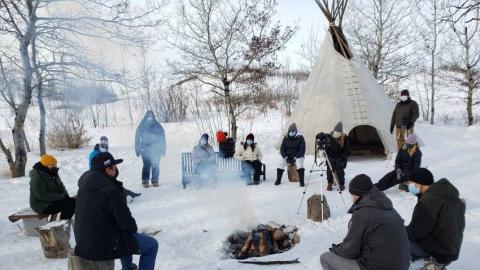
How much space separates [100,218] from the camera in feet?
10.3

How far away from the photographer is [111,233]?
3191 millimetres

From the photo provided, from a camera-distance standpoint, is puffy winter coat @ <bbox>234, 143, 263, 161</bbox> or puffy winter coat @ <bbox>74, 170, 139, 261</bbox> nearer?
puffy winter coat @ <bbox>74, 170, 139, 261</bbox>

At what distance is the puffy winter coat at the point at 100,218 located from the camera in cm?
312

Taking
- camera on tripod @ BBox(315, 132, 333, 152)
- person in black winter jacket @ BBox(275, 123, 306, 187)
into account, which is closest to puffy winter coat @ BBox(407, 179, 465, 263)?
camera on tripod @ BBox(315, 132, 333, 152)

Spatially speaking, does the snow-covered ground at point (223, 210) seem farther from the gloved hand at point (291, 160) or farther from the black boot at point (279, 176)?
the gloved hand at point (291, 160)

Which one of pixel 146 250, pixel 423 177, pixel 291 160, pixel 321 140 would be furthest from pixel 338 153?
pixel 146 250

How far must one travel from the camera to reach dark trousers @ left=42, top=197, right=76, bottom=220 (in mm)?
5051

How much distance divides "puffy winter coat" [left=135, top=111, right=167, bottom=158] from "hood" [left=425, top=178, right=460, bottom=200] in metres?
5.92

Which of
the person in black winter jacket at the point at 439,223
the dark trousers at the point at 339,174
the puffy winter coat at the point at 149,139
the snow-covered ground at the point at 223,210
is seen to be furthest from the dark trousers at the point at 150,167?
the person in black winter jacket at the point at 439,223

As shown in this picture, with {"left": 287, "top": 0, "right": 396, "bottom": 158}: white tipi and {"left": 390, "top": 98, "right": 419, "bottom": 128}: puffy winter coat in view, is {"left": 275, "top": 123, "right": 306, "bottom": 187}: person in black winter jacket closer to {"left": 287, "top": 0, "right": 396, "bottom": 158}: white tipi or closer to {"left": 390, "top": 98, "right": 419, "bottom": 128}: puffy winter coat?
{"left": 287, "top": 0, "right": 396, "bottom": 158}: white tipi

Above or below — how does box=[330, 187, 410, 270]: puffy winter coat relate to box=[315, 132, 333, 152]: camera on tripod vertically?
below

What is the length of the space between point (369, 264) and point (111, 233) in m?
2.21

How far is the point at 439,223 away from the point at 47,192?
4.84m

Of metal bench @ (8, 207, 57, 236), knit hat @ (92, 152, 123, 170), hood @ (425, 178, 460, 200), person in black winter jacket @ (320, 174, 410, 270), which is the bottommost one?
metal bench @ (8, 207, 57, 236)
